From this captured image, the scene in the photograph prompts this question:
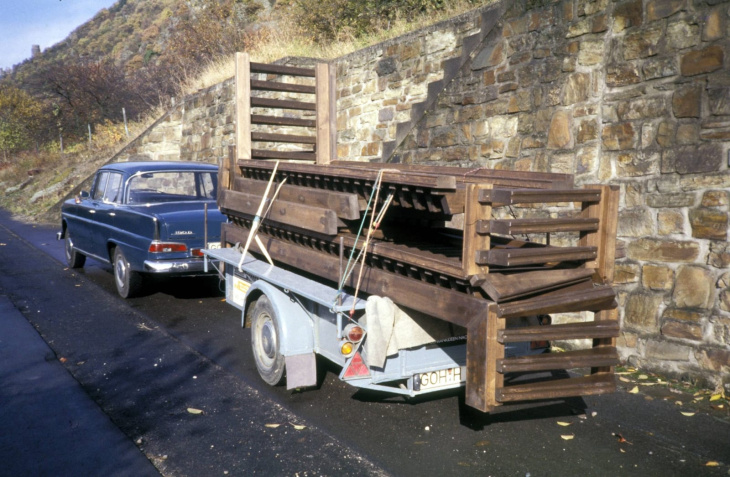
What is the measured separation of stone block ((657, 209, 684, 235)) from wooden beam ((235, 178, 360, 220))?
2.94 metres

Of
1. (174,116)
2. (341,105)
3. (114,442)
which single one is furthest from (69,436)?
(174,116)

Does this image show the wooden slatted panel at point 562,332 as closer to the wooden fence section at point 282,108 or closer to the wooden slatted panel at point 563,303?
the wooden slatted panel at point 563,303

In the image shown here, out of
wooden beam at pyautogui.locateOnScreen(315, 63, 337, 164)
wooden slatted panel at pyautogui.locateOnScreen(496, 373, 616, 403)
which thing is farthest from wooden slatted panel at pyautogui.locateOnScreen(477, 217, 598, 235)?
wooden beam at pyautogui.locateOnScreen(315, 63, 337, 164)

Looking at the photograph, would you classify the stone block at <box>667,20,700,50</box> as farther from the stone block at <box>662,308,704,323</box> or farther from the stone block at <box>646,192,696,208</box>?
the stone block at <box>662,308,704,323</box>

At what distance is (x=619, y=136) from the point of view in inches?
237

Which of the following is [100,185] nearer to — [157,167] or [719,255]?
[157,167]

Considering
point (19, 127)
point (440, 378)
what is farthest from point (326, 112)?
point (19, 127)

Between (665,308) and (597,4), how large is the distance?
2971mm

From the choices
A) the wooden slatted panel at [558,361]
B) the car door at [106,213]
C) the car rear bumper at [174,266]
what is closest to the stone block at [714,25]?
the wooden slatted panel at [558,361]

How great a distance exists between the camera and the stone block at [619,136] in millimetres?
5906

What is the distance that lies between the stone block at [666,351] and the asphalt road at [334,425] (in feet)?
1.90

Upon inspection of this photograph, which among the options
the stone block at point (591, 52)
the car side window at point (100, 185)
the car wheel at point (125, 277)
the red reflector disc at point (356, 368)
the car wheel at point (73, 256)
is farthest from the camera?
the car wheel at point (73, 256)

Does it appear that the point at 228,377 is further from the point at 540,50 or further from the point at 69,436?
the point at 540,50

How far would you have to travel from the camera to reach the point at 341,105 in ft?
39.9
